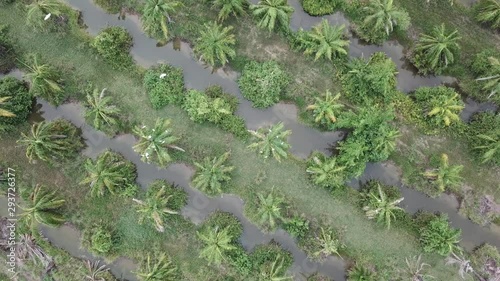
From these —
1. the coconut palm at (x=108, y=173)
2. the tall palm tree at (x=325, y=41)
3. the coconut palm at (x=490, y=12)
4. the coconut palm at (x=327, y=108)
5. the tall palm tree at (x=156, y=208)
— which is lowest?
the tall palm tree at (x=156, y=208)

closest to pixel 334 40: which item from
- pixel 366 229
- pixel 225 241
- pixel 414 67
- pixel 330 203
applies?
pixel 414 67

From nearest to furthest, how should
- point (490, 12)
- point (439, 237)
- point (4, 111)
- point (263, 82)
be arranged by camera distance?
point (4, 111) → point (439, 237) → point (490, 12) → point (263, 82)

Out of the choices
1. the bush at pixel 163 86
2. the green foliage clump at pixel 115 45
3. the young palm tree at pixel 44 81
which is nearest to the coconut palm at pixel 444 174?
the bush at pixel 163 86

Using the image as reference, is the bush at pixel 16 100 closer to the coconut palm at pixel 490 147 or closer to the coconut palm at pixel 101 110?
the coconut palm at pixel 101 110

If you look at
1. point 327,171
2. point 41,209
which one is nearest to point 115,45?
point 41,209

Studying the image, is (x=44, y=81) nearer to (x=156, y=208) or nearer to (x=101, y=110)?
(x=101, y=110)
